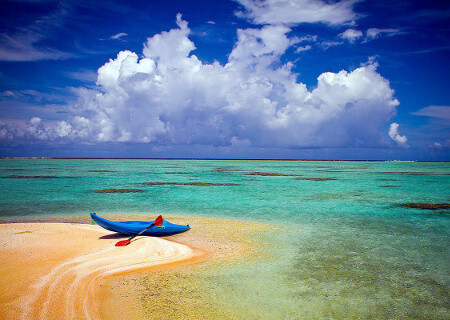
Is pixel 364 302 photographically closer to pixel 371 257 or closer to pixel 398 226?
pixel 371 257

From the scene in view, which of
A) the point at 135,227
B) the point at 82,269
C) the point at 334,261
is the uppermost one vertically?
the point at 135,227

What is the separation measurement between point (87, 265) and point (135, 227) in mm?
2841

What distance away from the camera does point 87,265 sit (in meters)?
7.35

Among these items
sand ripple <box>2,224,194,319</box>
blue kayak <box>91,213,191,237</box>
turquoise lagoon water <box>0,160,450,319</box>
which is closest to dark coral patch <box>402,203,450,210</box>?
turquoise lagoon water <box>0,160,450,319</box>

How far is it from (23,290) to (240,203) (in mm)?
14709

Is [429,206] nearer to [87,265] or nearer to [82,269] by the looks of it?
[87,265]

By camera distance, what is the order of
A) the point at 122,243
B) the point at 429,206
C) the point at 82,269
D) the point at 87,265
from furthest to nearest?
the point at 429,206, the point at 122,243, the point at 87,265, the point at 82,269

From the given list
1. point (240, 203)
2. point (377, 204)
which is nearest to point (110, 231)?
point (240, 203)

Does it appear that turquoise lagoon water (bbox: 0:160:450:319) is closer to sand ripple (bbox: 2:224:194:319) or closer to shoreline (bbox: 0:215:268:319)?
shoreline (bbox: 0:215:268:319)

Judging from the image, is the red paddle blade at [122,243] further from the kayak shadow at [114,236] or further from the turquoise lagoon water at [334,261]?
the turquoise lagoon water at [334,261]

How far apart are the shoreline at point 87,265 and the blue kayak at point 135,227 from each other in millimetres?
350

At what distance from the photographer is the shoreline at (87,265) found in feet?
18.0

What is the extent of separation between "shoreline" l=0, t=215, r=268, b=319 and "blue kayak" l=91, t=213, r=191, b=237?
350 mm

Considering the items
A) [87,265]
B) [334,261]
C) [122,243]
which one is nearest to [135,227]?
[122,243]
